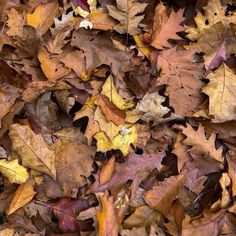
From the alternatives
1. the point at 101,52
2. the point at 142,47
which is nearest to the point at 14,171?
the point at 101,52

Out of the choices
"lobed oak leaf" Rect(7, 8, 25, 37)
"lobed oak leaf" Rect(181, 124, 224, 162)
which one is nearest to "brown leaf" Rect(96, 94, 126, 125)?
"lobed oak leaf" Rect(181, 124, 224, 162)

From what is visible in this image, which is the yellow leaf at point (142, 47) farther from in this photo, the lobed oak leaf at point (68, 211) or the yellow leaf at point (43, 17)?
the lobed oak leaf at point (68, 211)

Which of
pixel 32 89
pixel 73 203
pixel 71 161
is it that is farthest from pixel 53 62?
pixel 73 203

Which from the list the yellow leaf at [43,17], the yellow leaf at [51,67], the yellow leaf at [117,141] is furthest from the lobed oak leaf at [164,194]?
the yellow leaf at [43,17]

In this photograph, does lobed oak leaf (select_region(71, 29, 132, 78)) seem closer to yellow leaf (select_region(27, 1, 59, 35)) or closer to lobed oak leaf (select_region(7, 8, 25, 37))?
yellow leaf (select_region(27, 1, 59, 35))

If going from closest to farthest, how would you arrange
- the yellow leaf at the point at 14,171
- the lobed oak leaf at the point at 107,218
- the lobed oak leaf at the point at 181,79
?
1. the lobed oak leaf at the point at 107,218
2. the yellow leaf at the point at 14,171
3. the lobed oak leaf at the point at 181,79
